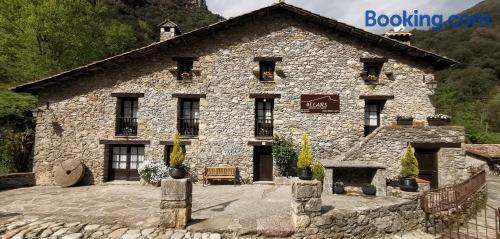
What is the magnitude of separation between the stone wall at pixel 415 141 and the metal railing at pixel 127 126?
1021 centimetres

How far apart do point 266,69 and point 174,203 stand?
27.0 ft

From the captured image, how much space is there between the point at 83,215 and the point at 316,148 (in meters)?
9.25

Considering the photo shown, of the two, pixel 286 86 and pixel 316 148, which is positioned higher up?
pixel 286 86

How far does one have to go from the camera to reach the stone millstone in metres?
10.8

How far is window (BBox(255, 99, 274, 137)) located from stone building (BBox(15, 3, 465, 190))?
0.05 meters

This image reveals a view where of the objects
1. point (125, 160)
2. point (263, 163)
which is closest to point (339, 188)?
point (263, 163)

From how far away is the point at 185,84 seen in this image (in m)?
12.0

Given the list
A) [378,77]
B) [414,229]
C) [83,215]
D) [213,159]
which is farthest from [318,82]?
[83,215]

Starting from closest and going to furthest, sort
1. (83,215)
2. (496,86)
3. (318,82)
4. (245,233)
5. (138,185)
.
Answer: (245,233) < (83,215) < (138,185) < (318,82) < (496,86)

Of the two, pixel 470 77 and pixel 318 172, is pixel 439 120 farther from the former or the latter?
pixel 470 77

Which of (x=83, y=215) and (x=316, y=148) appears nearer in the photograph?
(x=83, y=215)

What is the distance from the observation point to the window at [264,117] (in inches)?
478

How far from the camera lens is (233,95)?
470 inches

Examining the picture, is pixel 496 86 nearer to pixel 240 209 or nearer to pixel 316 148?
pixel 316 148
